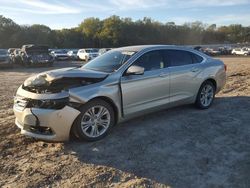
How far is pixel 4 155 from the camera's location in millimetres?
5199

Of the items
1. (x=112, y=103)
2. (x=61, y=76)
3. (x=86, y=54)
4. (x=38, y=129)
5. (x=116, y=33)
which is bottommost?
(x=38, y=129)

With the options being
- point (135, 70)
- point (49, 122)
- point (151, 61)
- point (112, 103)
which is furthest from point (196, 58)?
point (49, 122)

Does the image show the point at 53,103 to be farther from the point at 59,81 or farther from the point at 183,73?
the point at 183,73

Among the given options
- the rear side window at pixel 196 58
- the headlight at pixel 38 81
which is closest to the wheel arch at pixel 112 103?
the headlight at pixel 38 81

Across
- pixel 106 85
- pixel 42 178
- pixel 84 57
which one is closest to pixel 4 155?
pixel 42 178

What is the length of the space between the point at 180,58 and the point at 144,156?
3.04 m

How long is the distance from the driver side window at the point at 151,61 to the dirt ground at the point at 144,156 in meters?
1.09

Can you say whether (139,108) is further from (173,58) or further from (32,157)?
(32,157)

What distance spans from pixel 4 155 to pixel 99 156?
1492mm

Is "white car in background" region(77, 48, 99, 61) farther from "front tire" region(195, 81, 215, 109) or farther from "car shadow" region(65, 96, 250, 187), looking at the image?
"car shadow" region(65, 96, 250, 187)

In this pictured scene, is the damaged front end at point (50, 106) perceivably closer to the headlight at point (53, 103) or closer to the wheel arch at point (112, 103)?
the headlight at point (53, 103)

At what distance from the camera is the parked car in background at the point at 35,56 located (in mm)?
29203

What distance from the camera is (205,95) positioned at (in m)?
7.87

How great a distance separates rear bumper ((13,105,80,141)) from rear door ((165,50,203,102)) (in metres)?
2.49
